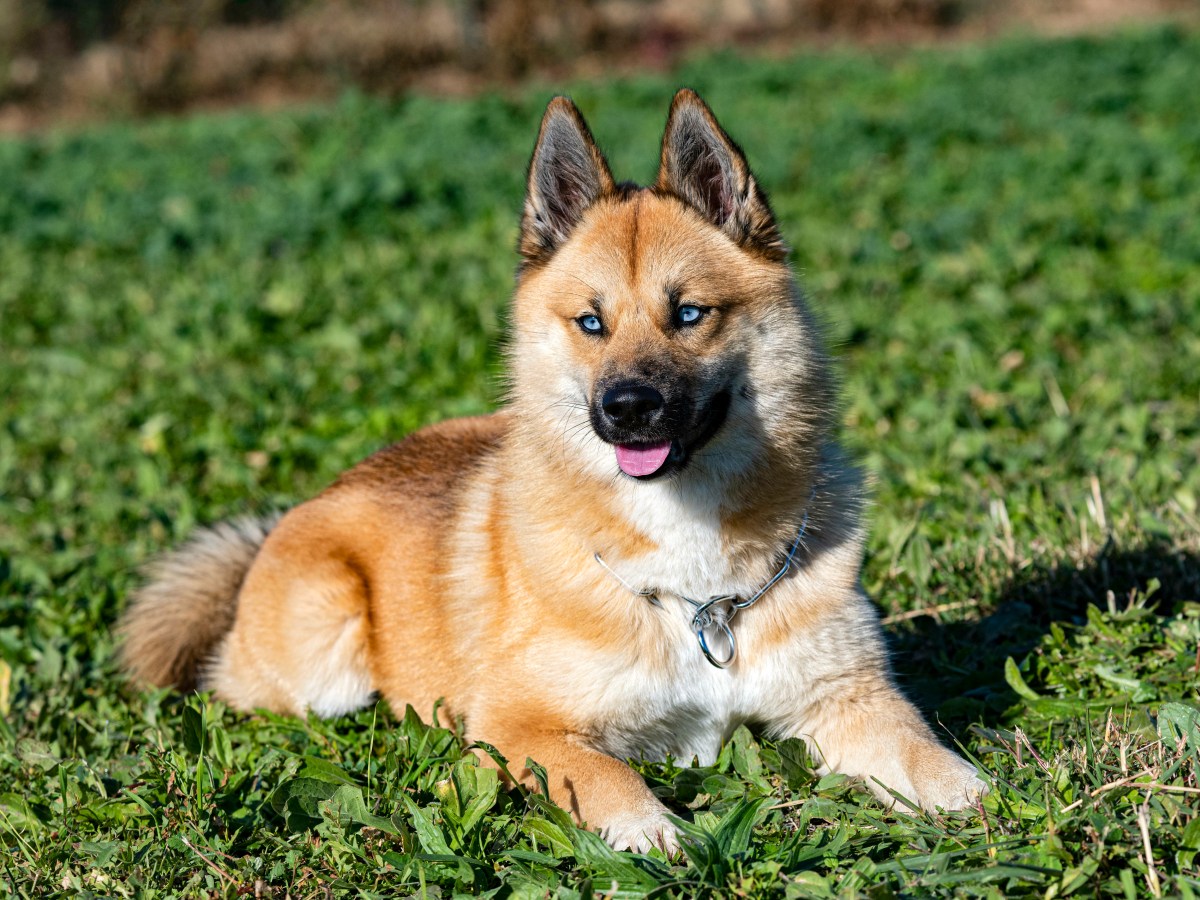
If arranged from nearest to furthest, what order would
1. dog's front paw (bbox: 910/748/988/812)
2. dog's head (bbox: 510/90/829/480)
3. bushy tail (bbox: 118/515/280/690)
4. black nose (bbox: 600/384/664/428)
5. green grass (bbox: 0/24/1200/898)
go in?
green grass (bbox: 0/24/1200/898) < dog's front paw (bbox: 910/748/988/812) < black nose (bbox: 600/384/664/428) < dog's head (bbox: 510/90/829/480) < bushy tail (bbox: 118/515/280/690)

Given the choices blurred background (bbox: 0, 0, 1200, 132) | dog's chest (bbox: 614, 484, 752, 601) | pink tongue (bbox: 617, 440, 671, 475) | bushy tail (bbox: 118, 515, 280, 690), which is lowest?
bushy tail (bbox: 118, 515, 280, 690)

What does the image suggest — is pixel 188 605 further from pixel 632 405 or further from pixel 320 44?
pixel 320 44

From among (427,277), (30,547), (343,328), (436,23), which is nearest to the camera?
(30,547)

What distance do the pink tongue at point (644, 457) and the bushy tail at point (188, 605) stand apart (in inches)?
77.2

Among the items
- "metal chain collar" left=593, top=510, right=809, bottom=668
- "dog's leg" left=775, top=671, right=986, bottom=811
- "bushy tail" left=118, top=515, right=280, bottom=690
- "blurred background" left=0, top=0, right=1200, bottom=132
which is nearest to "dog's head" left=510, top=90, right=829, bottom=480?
"metal chain collar" left=593, top=510, right=809, bottom=668

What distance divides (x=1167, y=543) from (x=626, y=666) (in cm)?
207

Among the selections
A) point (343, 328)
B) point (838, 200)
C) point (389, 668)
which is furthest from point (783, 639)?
point (838, 200)

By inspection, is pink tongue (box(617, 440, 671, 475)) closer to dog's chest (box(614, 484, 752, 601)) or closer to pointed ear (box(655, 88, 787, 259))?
dog's chest (box(614, 484, 752, 601))

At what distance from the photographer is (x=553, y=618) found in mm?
3312

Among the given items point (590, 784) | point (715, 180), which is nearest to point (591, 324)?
point (715, 180)

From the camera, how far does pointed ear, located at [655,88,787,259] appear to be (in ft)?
11.2

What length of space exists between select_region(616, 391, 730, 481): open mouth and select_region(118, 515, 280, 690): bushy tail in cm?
196

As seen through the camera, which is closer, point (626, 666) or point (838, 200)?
point (626, 666)

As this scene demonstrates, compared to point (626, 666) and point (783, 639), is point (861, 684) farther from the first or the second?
point (626, 666)
